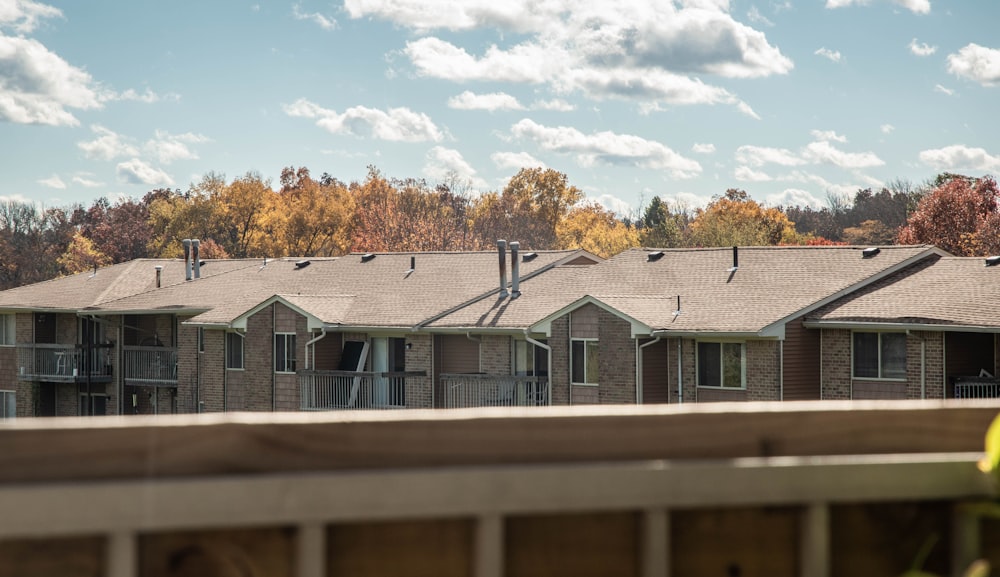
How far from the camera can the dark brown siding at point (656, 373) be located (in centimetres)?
3234

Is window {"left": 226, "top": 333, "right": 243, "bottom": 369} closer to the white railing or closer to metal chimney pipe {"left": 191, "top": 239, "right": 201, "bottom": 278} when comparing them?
metal chimney pipe {"left": 191, "top": 239, "right": 201, "bottom": 278}

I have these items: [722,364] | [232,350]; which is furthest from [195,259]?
[722,364]

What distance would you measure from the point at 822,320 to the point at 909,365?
2493mm

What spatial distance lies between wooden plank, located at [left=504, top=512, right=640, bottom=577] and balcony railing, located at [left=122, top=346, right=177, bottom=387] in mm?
44033

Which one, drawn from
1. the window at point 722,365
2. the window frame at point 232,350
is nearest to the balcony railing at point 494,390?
the window at point 722,365

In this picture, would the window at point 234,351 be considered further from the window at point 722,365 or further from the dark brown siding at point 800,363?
the dark brown siding at point 800,363

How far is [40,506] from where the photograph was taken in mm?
1890

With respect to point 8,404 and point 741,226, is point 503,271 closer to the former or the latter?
point 8,404

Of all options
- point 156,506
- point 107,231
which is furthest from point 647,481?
point 107,231

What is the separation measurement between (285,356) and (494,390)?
7958 mm

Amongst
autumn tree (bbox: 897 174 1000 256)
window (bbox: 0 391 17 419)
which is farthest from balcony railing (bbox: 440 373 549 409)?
autumn tree (bbox: 897 174 1000 256)

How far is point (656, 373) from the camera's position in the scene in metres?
32.7

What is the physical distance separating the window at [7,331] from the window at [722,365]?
31797 millimetres

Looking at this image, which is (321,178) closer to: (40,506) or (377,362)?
(377,362)
